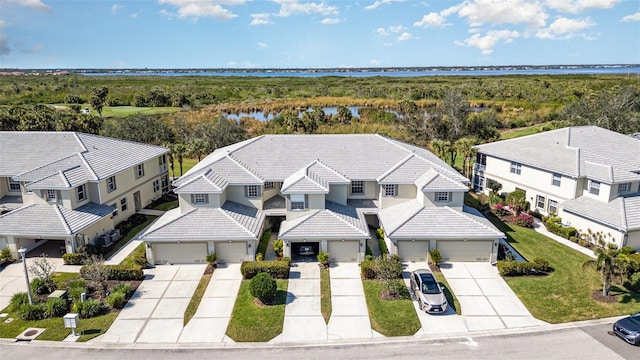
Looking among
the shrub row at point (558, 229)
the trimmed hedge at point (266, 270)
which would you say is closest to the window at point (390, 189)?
the trimmed hedge at point (266, 270)

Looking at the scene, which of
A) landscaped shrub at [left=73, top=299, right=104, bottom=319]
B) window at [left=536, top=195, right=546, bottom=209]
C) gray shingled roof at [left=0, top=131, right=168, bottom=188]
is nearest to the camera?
landscaped shrub at [left=73, top=299, right=104, bottom=319]

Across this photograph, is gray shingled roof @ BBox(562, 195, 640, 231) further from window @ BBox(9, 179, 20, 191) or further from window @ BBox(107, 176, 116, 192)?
window @ BBox(9, 179, 20, 191)

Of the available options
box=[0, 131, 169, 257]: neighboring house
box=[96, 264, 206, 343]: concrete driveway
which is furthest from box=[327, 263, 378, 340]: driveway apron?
box=[0, 131, 169, 257]: neighboring house

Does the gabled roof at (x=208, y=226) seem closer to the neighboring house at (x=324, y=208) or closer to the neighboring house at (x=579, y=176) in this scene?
the neighboring house at (x=324, y=208)

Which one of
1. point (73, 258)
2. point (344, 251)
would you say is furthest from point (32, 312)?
point (344, 251)

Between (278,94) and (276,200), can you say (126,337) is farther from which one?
(278,94)
